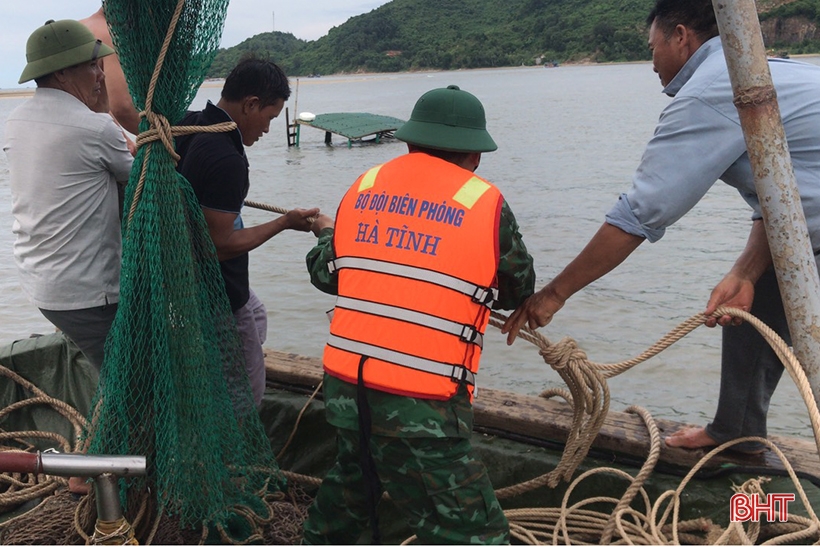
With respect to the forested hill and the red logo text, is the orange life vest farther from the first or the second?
the forested hill

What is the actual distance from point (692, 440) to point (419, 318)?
1.56m

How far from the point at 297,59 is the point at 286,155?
80.6 m

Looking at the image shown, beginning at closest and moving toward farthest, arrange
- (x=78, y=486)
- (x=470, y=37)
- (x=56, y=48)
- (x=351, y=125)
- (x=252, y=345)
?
1. (x=56, y=48)
2. (x=78, y=486)
3. (x=252, y=345)
4. (x=351, y=125)
5. (x=470, y=37)

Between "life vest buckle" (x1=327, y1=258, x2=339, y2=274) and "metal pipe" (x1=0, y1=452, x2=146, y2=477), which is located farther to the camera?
"life vest buckle" (x1=327, y1=258, x2=339, y2=274)

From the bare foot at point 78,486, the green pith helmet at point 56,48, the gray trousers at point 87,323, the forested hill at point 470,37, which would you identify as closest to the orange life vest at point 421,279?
the gray trousers at point 87,323

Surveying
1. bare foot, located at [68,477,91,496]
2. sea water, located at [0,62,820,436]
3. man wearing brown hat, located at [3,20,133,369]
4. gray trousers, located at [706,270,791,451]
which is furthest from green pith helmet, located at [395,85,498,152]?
sea water, located at [0,62,820,436]

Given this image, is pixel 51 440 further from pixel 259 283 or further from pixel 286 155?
pixel 286 155

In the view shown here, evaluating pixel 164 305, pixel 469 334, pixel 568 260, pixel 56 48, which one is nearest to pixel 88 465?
pixel 164 305

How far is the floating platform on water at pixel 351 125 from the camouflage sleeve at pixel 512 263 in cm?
2868

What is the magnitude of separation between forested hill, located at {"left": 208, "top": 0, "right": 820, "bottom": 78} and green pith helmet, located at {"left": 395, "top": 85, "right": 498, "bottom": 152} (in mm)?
88015

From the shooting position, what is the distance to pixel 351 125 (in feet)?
105

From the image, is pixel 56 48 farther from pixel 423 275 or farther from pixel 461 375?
pixel 461 375

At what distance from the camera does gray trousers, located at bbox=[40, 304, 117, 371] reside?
288 centimetres

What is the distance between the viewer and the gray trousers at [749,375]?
2.93m
